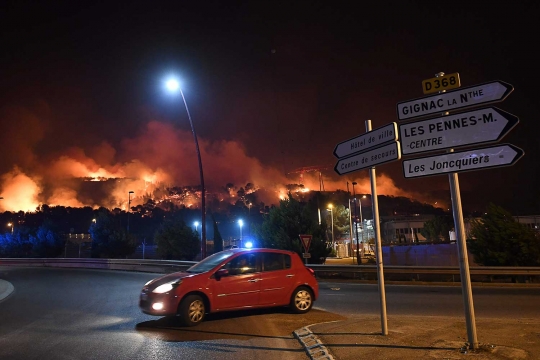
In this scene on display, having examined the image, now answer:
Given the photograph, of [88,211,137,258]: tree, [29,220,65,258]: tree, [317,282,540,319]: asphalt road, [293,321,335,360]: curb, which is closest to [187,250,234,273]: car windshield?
[293,321,335,360]: curb

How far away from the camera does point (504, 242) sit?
20.0 metres

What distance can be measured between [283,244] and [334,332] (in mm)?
16691

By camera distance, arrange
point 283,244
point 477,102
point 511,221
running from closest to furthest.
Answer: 1. point 477,102
2. point 511,221
3. point 283,244

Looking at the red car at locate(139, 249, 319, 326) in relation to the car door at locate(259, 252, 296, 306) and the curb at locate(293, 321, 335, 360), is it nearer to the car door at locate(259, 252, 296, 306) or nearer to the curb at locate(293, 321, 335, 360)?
the car door at locate(259, 252, 296, 306)

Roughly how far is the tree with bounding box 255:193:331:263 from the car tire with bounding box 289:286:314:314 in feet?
43.6

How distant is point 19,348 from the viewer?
689 centimetres

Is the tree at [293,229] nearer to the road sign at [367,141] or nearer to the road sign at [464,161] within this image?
the road sign at [367,141]

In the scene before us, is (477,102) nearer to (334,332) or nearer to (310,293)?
(334,332)

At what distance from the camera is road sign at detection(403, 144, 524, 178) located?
17.1 ft

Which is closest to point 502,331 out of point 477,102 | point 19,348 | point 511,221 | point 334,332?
point 334,332

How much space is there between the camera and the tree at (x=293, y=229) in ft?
78.2

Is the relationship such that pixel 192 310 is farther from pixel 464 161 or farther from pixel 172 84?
pixel 172 84

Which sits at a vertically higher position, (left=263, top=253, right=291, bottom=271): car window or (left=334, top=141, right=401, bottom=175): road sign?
(left=334, top=141, right=401, bottom=175): road sign

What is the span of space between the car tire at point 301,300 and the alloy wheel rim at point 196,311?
7.30 feet
